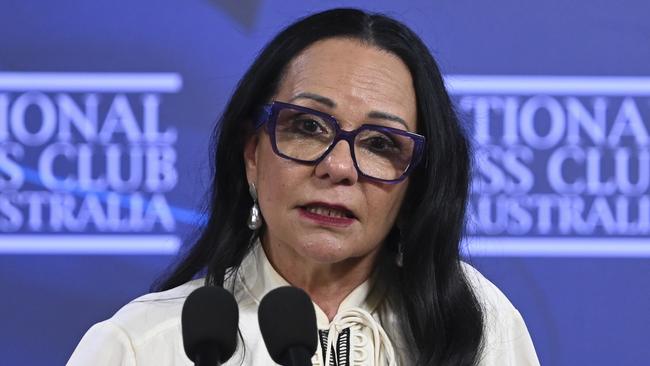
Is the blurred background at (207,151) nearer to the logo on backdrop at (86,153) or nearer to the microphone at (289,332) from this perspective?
the logo on backdrop at (86,153)

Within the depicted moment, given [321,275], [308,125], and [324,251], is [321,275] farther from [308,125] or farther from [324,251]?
[308,125]

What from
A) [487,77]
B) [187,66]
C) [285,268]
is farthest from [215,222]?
[487,77]

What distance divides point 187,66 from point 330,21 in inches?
28.0

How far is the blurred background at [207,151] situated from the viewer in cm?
228

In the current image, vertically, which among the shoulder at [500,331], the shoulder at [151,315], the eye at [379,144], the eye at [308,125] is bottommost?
the shoulder at [500,331]

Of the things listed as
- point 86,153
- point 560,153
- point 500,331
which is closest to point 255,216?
point 500,331

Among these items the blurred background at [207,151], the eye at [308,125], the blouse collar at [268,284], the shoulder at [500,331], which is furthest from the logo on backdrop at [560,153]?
the eye at [308,125]

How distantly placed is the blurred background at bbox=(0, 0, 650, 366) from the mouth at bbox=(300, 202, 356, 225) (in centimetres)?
78

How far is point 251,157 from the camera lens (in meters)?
1.68

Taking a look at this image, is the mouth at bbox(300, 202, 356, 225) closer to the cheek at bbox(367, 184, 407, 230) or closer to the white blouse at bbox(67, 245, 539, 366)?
the cheek at bbox(367, 184, 407, 230)

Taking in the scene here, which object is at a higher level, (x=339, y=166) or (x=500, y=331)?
(x=339, y=166)

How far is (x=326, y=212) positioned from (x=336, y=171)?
61mm

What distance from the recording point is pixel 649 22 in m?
2.36

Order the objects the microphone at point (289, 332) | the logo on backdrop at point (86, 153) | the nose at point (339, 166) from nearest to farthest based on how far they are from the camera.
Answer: the microphone at point (289, 332)
the nose at point (339, 166)
the logo on backdrop at point (86, 153)
